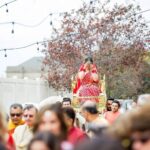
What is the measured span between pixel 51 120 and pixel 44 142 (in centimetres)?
150

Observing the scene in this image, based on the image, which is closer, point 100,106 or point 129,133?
point 129,133

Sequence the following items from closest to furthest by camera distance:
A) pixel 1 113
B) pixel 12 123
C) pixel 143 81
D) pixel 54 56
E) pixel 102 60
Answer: pixel 1 113 < pixel 12 123 < pixel 102 60 < pixel 54 56 < pixel 143 81

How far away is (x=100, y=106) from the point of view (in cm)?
1516

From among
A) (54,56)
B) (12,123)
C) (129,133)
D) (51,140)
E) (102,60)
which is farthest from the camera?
(54,56)

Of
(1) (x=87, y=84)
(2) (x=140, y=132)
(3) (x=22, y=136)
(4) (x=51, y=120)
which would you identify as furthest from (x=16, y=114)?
(1) (x=87, y=84)

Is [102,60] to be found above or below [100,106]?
above

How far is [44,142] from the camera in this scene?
378 centimetres

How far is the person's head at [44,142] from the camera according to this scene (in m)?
3.74

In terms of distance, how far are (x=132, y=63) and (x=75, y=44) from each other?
330 centimetres

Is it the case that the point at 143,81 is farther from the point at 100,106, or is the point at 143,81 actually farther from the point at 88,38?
the point at 100,106

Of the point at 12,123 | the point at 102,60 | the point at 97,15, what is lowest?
the point at 12,123

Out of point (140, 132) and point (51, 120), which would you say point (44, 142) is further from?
point (51, 120)

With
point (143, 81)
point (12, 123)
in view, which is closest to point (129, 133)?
point (12, 123)

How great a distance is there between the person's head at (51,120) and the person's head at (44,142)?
1.22 m
